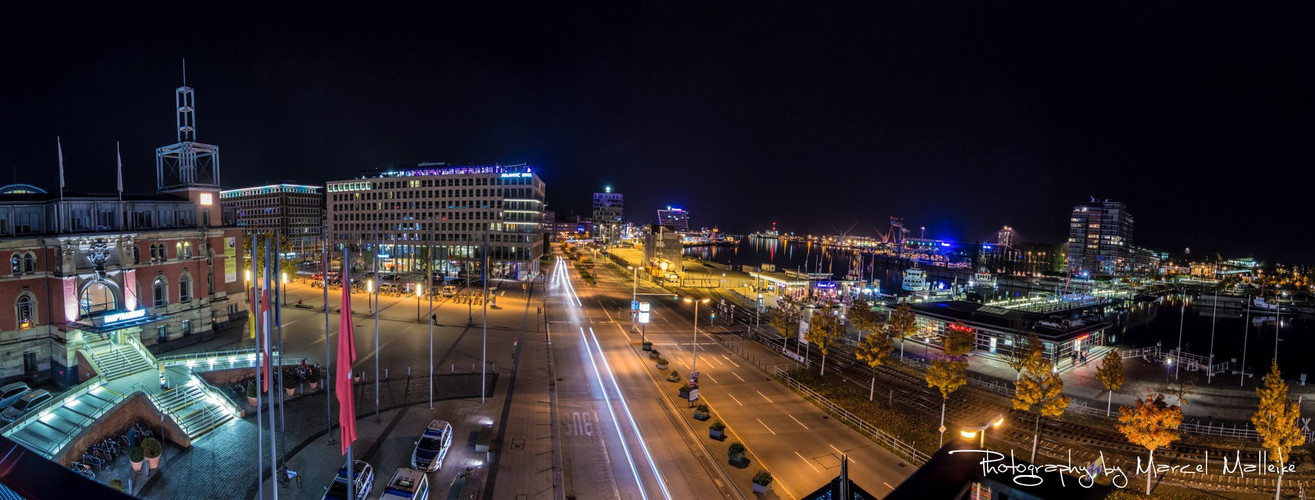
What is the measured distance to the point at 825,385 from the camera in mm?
36750

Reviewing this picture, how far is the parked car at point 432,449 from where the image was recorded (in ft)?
73.3

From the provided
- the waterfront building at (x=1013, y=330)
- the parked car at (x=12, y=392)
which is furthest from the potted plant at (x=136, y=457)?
the waterfront building at (x=1013, y=330)

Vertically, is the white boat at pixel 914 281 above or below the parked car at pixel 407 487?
below

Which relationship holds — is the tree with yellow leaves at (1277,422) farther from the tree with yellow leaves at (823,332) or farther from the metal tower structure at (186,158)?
the metal tower structure at (186,158)

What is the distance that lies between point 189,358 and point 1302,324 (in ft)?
507

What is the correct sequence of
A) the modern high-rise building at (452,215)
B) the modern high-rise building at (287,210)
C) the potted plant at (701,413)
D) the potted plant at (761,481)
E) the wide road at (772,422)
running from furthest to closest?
the modern high-rise building at (287,210), the modern high-rise building at (452,215), the potted plant at (701,413), the wide road at (772,422), the potted plant at (761,481)


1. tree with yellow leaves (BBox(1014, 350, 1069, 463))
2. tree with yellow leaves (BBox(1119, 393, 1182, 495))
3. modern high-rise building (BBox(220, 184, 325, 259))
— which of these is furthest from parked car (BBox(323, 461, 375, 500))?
modern high-rise building (BBox(220, 184, 325, 259))

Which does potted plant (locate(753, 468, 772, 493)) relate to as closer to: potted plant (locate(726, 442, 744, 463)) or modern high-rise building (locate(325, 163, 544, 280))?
potted plant (locate(726, 442, 744, 463))

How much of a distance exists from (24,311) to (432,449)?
30.2 metres

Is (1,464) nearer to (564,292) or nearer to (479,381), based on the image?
(479,381)

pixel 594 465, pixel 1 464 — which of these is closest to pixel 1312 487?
pixel 594 465

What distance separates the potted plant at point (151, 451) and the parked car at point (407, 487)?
1017 centimetres

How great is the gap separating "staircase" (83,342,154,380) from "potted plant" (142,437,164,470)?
1195 centimetres

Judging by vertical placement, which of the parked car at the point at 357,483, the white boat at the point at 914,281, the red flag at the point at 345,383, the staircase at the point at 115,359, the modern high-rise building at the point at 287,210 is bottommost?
the white boat at the point at 914,281
